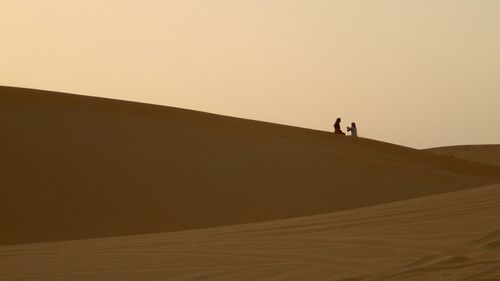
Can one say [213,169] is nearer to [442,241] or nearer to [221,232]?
[221,232]

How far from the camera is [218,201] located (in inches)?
522

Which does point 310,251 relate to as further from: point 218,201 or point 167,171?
point 167,171

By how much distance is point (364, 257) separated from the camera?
7090 mm

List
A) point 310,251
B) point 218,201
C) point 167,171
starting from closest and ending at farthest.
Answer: point 310,251, point 218,201, point 167,171

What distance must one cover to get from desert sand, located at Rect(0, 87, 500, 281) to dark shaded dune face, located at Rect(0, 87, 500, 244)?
0.04 m

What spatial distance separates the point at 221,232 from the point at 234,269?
309 cm

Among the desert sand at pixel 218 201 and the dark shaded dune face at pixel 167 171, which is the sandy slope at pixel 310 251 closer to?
the desert sand at pixel 218 201

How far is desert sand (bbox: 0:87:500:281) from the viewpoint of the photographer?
731cm

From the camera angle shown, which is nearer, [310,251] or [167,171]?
[310,251]

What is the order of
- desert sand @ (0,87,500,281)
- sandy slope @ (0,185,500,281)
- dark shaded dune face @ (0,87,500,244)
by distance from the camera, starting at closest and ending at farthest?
sandy slope @ (0,185,500,281) < desert sand @ (0,87,500,281) < dark shaded dune face @ (0,87,500,244)

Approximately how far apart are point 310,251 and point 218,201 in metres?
5.58

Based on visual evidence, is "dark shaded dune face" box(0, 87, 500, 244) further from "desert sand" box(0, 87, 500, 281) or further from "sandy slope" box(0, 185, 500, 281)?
"sandy slope" box(0, 185, 500, 281)

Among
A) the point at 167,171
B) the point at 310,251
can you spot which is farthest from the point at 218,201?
the point at 310,251

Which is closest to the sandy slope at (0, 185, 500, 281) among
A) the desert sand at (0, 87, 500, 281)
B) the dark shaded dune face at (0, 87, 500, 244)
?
the desert sand at (0, 87, 500, 281)
